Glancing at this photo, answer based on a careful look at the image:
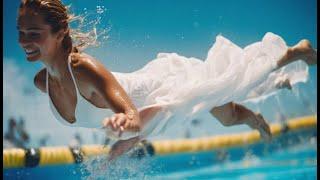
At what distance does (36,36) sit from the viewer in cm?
223

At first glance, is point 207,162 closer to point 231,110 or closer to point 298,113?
point 231,110

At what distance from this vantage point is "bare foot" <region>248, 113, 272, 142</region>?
2516 millimetres

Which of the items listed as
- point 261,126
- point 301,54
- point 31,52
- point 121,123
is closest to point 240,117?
point 261,126

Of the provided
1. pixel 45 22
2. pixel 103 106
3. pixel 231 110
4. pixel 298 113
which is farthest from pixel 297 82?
pixel 45 22

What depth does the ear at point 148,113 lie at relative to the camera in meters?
2.31

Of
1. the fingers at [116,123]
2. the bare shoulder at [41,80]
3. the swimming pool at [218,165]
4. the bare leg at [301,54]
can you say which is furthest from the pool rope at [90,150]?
the fingers at [116,123]

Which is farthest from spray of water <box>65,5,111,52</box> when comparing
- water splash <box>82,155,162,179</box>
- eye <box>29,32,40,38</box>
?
water splash <box>82,155,162,179</box>

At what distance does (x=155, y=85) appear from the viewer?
2.39 metres

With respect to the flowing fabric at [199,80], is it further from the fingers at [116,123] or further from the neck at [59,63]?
the fingers at [116,123]

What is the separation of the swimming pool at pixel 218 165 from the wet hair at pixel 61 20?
0.43 meters

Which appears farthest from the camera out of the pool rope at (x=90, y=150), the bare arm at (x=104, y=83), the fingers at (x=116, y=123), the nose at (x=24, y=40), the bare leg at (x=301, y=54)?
the bare leg at (x=301, y=54)

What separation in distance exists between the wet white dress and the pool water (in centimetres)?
14

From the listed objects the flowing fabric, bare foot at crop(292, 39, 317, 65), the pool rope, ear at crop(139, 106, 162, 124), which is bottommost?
the pool rope

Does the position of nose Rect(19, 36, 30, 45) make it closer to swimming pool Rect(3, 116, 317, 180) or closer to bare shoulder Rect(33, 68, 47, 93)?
bare shoulder Rect(33, 68, 47, 93)
